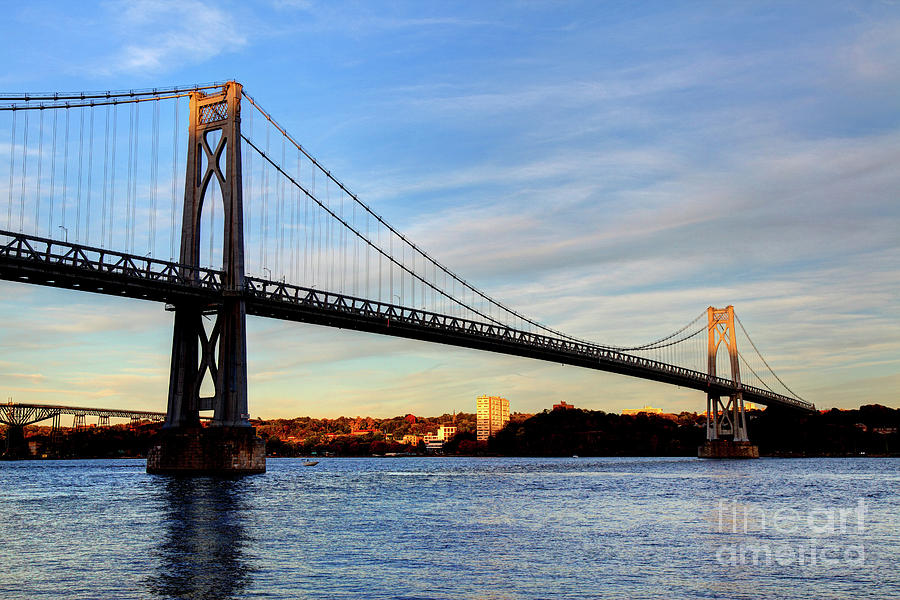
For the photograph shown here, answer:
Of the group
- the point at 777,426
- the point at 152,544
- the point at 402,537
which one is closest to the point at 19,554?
the point at 152,544

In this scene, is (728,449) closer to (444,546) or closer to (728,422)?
(728,422)

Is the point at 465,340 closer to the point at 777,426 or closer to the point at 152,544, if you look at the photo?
the point at 152,544

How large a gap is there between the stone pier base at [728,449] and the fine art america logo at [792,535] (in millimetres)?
80077

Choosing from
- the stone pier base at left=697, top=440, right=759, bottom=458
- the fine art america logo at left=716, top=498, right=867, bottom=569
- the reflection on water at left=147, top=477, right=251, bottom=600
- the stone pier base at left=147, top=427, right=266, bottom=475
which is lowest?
the stone pier base at left=697, top=440, right=759, bottom=458

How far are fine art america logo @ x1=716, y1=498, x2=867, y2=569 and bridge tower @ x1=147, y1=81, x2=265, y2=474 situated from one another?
84.6ft

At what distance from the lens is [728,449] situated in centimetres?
12000

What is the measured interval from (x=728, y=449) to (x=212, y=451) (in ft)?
279

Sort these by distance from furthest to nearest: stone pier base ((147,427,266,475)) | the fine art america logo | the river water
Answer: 1. stone pier base ((147,427,266,475))
2. the fine art america logo
3. the river water

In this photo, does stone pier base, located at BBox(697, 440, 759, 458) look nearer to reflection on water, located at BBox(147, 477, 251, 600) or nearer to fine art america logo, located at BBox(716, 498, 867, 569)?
fine art america logo, located at BBox(716, 498, 867, 569)


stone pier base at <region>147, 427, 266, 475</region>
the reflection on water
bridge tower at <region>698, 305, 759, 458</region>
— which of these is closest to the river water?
the reflection on water

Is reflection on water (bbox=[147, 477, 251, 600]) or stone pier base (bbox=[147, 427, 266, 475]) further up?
stone pier base (bbox=[147, 427, 266, 475])

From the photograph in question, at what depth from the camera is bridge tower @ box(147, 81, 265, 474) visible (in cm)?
5134

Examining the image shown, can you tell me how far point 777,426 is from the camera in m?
168

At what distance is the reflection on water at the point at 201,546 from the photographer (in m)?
19.3
